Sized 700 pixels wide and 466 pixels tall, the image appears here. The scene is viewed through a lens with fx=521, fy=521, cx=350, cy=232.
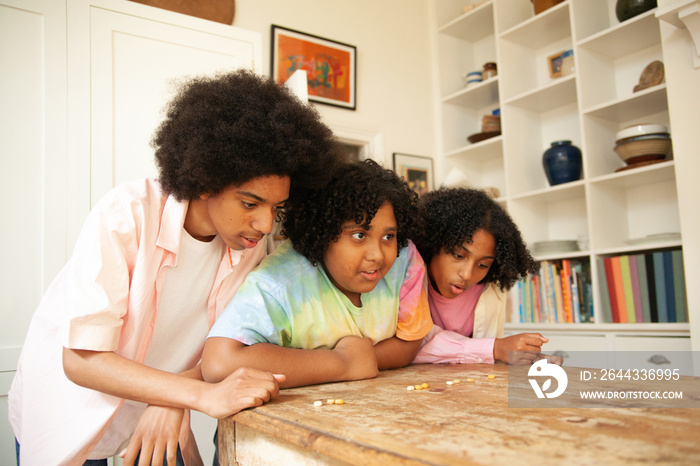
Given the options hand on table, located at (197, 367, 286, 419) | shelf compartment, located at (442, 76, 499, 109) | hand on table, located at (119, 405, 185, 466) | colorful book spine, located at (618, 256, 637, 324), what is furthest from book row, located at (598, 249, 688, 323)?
hand on table, located at (119, 405, 185, 466)

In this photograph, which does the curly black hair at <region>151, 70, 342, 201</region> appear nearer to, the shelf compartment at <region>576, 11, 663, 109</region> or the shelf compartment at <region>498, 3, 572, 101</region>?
the shelf compartment at <region>576, 11, 663, 109</region>

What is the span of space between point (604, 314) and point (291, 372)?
2.33m

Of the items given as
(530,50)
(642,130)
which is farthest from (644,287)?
(530,50)

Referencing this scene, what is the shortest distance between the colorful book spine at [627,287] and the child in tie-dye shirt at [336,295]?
1.78 metres

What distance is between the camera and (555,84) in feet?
10.3

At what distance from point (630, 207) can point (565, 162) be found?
0.47m

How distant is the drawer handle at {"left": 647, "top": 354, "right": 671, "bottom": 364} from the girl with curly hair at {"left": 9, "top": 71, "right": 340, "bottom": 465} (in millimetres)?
2153

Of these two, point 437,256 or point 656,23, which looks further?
point 656,23

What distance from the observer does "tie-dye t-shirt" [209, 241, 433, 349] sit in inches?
43.1

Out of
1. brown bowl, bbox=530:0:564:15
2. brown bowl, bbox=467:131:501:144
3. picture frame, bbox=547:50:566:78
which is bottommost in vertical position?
brown bowl, bbox=467:131:501:144

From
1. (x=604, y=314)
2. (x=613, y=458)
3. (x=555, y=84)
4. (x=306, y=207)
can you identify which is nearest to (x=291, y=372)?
(x=306, y=207)

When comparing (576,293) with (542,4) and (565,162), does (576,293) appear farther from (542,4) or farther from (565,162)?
(542,4)

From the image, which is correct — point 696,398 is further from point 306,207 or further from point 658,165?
point 658,165

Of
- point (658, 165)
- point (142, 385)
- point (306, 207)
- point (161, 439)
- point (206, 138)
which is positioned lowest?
point (161, 439)
